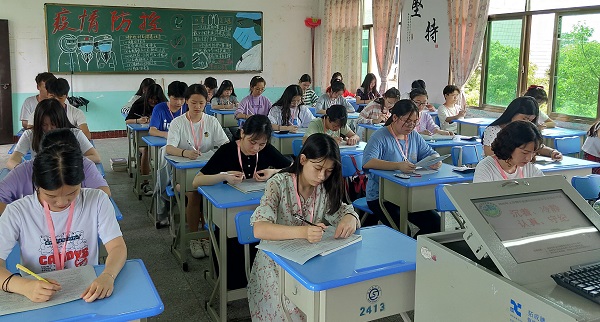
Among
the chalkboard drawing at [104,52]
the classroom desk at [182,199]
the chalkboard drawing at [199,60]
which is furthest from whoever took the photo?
the chalkboard drawing at [199,60]

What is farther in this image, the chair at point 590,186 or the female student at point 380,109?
the female student at point 380,109

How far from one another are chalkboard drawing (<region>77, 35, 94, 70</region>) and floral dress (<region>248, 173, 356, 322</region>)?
7.56 metres

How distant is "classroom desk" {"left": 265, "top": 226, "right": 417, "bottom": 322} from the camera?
1.76 metres

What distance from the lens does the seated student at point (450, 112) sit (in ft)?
21.6

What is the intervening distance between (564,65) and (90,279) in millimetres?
6134

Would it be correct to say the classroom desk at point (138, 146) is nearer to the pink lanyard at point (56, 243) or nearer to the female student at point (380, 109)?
the female student at point (380, 109)

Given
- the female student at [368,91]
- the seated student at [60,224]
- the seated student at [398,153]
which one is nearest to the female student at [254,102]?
the female student at [368,91]

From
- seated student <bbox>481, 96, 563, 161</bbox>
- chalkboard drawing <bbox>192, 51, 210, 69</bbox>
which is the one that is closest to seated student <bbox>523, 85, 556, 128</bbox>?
seated student <bbox>481, 96, 563, 161</bbox>

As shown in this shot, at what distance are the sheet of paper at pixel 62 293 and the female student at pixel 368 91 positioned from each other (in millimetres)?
7113

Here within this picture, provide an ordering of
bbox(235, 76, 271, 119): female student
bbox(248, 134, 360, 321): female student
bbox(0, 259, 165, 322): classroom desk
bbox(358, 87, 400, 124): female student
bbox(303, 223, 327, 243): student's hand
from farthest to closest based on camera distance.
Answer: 1. bbox(235, 76, 271, 119): female student
2. bbox(358, 87, 400, 124): female student
3. bbox(248, 134, 360, 321): female student
4. bbox(303, 223, 327, 243): student's hand
5. bbox(0, 259, 165, 322): classroom desk

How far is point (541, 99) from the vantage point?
225 inches

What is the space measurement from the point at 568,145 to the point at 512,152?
2.80m

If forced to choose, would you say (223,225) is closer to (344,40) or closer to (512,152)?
(512,152)

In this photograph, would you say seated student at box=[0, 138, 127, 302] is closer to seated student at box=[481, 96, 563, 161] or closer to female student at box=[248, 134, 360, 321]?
female student at box=[248, 134, 360, 321]
